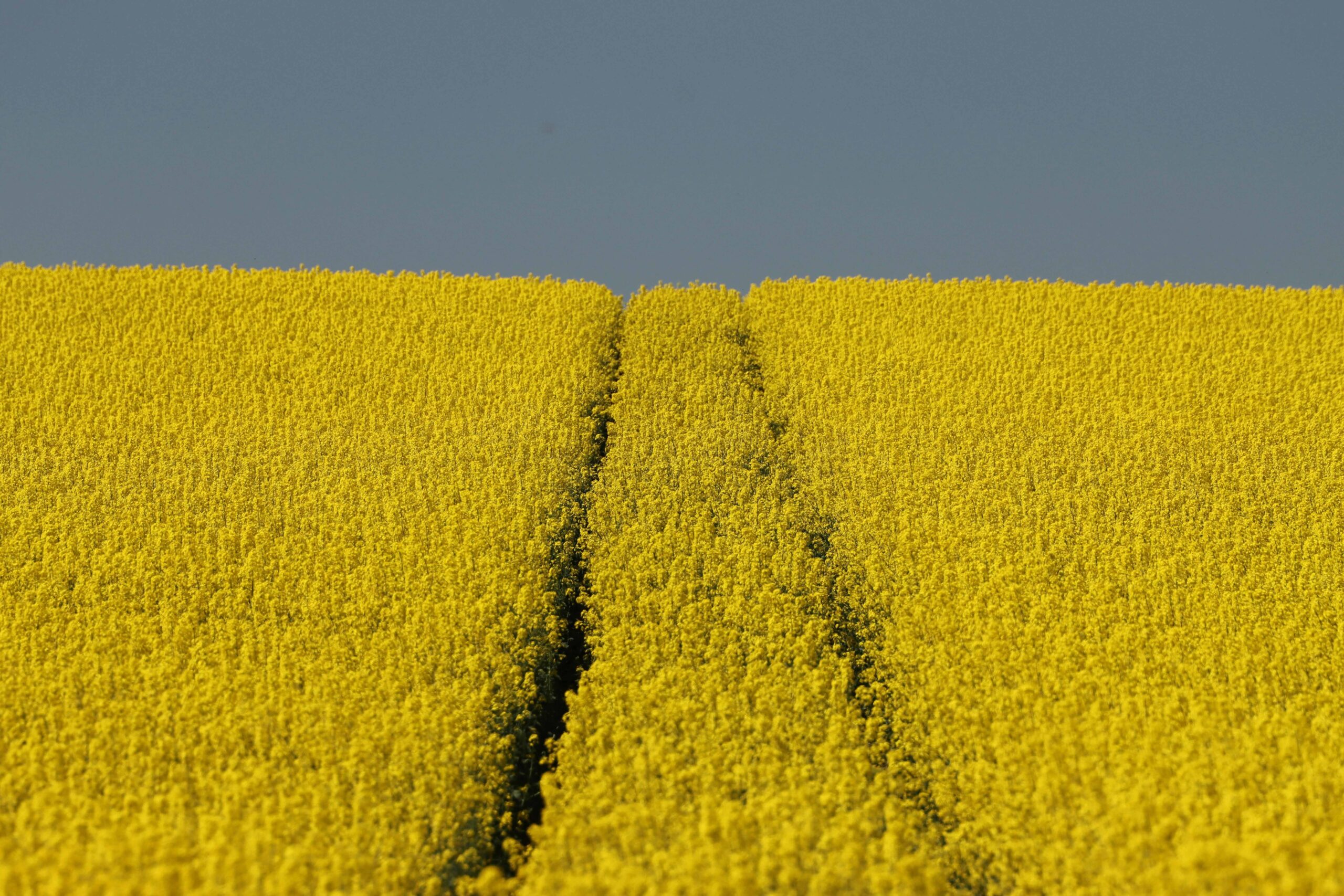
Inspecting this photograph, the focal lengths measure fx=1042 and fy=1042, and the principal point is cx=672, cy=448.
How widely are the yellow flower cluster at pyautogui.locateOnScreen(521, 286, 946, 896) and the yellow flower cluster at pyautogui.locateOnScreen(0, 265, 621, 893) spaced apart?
0.59 meters

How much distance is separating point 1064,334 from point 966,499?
6.47 m

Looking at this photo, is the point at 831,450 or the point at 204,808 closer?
the point at 204,808

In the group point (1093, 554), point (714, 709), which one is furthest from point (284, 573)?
point (1093, 554)

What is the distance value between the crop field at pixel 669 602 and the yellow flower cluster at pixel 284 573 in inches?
1.9

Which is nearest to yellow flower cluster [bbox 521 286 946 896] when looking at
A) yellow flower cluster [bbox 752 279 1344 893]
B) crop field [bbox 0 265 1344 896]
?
crop field [bbox 0 265 1344 896]

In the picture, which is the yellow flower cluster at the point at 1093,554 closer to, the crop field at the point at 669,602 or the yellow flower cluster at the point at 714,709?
the crop field at the point at 669,602

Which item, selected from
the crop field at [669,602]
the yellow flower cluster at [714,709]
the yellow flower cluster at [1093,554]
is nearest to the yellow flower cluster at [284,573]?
the crop field at [669,602]

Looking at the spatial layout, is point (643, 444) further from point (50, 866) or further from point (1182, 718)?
point (50, 866)

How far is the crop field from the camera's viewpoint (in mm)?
6348

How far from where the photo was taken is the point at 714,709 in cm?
769

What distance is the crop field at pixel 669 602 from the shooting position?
635 centimetres

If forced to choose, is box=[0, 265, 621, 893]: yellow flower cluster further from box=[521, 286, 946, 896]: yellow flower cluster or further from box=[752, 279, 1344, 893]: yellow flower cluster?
box=[752, 279, 1344, 893]: yellow flower cluster

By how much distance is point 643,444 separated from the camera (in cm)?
1262

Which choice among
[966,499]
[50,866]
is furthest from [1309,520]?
[50,866]
